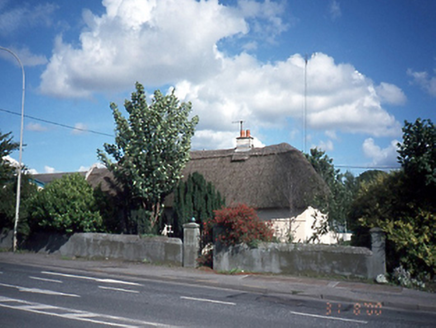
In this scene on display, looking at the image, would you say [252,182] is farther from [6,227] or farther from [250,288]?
[6,227]

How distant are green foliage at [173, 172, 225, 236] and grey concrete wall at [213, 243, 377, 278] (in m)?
2.86

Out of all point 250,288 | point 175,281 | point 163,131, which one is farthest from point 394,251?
point 163,131

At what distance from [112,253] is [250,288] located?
8.61 meters

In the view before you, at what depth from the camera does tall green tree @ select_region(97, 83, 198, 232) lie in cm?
2009

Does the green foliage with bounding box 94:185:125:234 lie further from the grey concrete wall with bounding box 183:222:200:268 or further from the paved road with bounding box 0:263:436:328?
the paved road with bounding box 0:263:436:328

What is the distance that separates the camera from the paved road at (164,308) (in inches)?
324

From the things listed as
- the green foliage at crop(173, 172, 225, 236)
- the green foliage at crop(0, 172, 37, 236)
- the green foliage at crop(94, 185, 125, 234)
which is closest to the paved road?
the green foliage at crop(173, 172, 225, 236)

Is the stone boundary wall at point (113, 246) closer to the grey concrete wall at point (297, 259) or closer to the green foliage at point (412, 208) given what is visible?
the grey concrete wall at point (297, 259)

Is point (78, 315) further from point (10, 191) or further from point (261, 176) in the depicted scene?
point (10, 191)

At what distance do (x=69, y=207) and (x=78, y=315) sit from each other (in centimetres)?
1294

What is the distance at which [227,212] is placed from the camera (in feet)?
54.2

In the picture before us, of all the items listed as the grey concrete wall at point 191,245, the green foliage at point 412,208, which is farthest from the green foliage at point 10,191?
the green foliage at point 412,208

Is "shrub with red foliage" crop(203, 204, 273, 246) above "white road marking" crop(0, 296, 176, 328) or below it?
above

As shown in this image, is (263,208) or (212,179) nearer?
(263,208)
